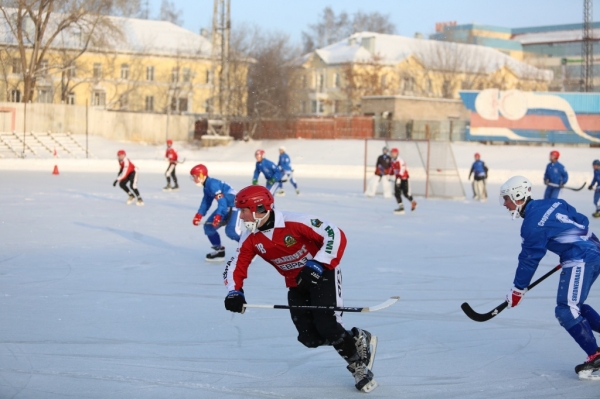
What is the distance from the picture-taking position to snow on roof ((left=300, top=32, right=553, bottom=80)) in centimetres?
5847

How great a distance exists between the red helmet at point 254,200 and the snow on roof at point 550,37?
80.2 metres

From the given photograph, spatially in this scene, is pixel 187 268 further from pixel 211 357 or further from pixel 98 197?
pixel 98 197

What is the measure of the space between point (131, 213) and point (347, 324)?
933cm

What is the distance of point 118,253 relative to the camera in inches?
404

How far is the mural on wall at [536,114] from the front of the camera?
36.2m

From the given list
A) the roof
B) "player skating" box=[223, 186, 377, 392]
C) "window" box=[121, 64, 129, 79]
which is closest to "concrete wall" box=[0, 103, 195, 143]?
the roof

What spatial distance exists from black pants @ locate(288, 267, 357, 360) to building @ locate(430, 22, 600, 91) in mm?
74194

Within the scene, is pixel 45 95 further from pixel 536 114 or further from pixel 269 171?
pixel 269 171

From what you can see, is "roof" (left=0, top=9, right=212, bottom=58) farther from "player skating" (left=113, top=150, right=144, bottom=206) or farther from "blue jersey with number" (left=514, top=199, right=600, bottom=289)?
"blue jersey with number" (left=514, top=199, right=600, bottom=289)

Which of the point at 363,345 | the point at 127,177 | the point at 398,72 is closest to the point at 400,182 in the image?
the point at 127,177

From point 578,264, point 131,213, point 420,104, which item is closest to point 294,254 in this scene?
point 578,264

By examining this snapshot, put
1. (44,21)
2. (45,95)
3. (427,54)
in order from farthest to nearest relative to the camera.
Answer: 1. (427,54)
2. (45,95)
3. (44,21)

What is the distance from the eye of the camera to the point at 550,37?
8494 centimetres

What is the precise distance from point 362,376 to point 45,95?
50.6m
